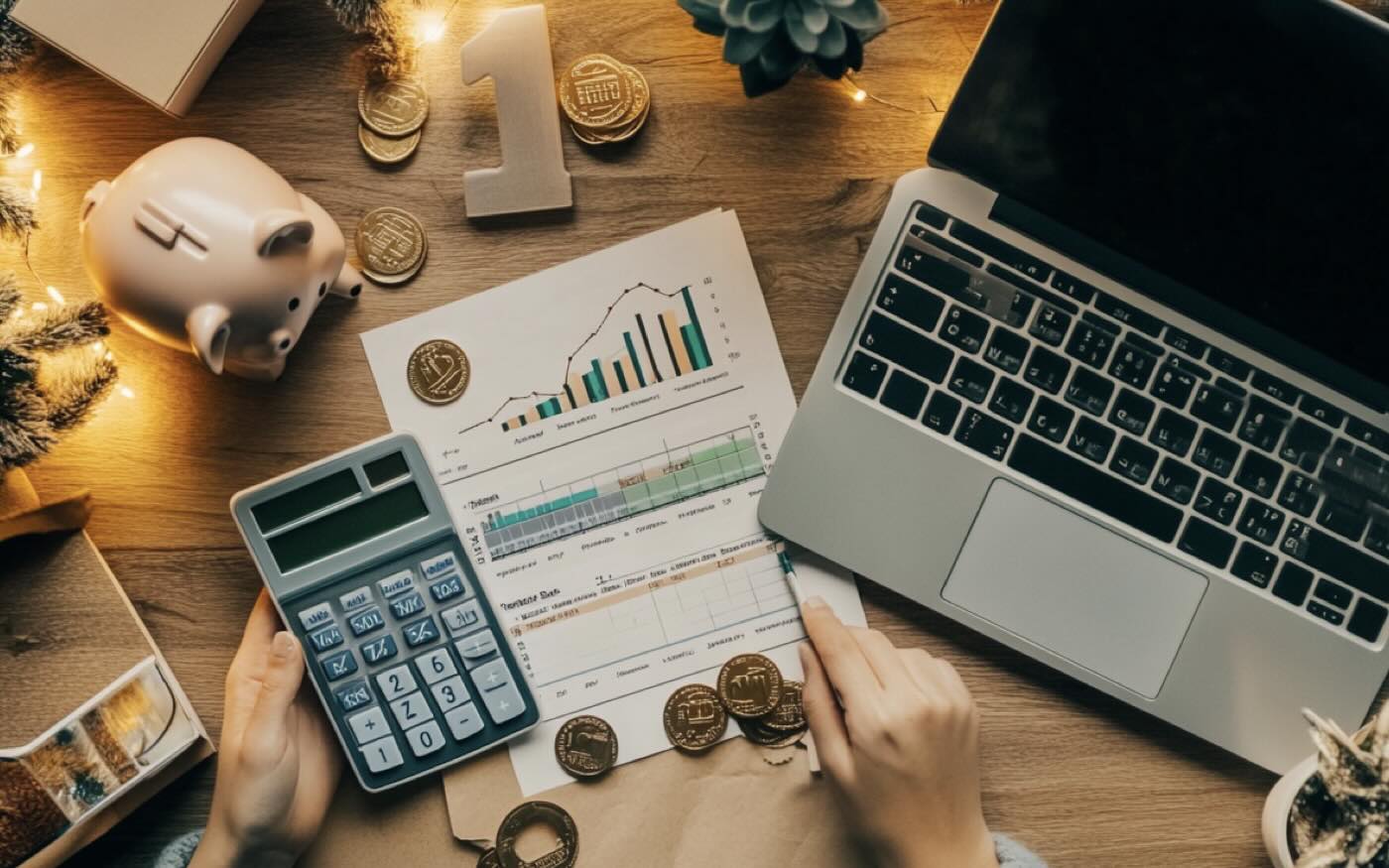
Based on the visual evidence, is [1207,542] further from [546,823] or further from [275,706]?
[275,706]

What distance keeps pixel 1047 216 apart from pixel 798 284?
179 millimetres

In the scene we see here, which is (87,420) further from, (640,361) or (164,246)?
(640,361)

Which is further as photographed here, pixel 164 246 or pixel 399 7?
pixel 399 7

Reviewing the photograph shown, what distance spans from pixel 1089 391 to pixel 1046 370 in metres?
0.03

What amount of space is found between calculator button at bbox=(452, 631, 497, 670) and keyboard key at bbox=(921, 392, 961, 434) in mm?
340

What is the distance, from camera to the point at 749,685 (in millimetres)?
708

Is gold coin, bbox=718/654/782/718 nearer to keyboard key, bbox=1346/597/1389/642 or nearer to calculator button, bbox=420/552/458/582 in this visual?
calculator button, bbox=420/552/458/582

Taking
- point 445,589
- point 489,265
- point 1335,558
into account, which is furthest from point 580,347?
point 1335,558

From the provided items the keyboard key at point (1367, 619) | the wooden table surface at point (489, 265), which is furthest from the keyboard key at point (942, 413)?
the keyboard key at point (1367, 619)

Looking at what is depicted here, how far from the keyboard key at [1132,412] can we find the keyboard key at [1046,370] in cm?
4

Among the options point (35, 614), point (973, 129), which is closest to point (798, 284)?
point (973, 129)

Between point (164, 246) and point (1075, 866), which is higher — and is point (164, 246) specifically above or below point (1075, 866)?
above

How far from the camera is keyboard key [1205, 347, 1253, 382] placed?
665mm

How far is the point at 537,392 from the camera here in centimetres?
72
